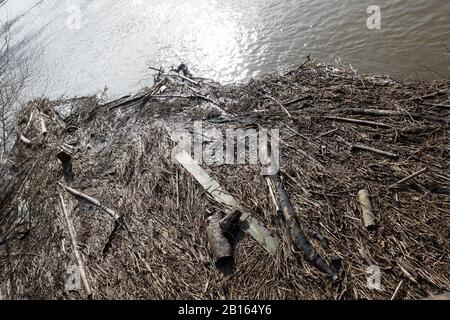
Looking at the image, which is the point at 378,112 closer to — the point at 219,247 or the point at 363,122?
the point at 363,122

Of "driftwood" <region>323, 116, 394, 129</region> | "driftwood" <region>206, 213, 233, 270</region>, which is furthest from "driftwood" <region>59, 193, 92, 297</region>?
"driftwood" <region>323, 116, 394, 129</region>

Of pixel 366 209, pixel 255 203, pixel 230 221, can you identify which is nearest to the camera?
pixel 366 209

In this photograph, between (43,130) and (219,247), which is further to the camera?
(43,130)

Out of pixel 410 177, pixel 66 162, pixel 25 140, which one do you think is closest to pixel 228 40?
pixel 66 162

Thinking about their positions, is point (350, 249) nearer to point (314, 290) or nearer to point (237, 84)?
point (314, 290)

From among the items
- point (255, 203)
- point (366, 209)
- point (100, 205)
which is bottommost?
point (366, 209)

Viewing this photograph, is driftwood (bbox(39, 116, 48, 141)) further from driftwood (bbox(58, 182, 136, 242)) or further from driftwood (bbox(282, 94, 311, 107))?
driftwood (bbox(282, 94, 311, 107))
